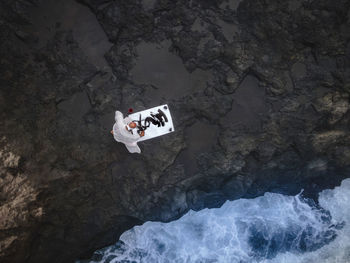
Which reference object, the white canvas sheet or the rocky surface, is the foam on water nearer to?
the rocky surface

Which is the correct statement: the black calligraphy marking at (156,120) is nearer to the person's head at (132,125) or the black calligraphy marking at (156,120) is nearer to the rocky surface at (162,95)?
the rocky surface at (162,95)

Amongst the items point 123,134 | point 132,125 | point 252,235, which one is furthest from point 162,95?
point 252,235

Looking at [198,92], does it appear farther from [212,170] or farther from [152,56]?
[212,170]

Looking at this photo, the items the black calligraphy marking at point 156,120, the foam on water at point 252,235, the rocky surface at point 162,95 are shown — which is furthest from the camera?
the foam on water at point 252,235

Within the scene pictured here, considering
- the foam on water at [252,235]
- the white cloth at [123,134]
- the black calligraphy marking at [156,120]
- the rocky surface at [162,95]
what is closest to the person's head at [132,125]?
the white cloth at [123,134]

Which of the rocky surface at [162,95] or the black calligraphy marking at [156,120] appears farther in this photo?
the black calligraphy marking at [156,120]

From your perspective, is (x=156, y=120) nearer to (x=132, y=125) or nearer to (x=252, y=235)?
(x=132, y=125)
